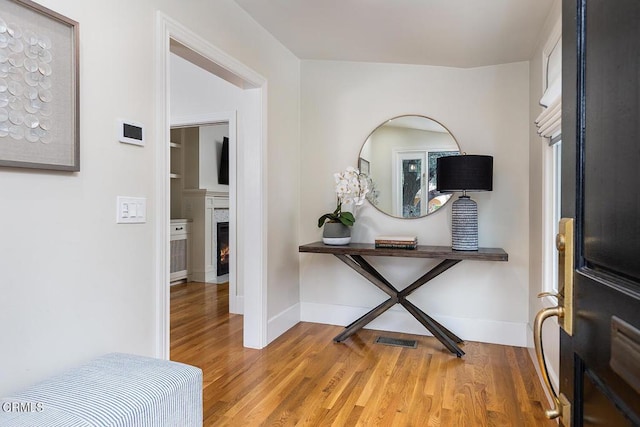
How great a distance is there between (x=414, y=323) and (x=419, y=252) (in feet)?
2.74

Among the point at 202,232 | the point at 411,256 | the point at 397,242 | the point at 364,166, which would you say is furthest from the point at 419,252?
the point at 202,232

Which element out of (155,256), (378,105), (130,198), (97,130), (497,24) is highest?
(497,24)

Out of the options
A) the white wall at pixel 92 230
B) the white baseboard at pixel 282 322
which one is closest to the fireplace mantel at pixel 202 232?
the white baseboard at pixel 282 322

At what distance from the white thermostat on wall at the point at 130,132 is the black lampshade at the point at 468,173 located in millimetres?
2001

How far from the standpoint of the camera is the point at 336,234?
10.5ft

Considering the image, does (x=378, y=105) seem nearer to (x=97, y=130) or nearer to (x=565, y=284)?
(x=97, y=130)

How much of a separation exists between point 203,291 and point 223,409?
3.12m

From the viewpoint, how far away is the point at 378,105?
3.47m

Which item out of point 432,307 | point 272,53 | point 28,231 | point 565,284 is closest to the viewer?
point 565,284

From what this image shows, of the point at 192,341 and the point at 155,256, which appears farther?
the point at 192,341

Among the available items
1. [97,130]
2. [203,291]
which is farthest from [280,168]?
[203,291]

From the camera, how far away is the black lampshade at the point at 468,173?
2787mm

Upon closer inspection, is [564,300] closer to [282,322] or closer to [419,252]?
[419,252]

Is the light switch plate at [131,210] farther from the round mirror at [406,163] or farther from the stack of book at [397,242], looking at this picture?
the round mirror at [406,163]
